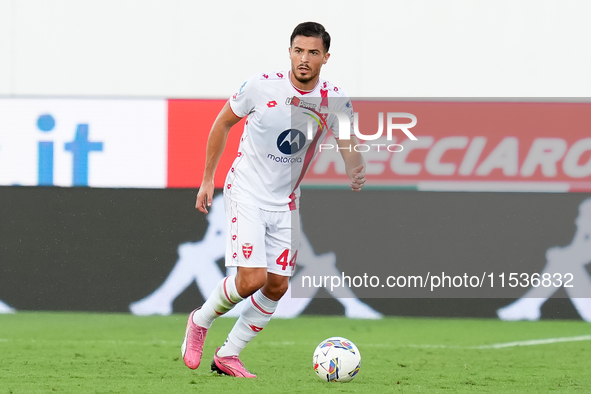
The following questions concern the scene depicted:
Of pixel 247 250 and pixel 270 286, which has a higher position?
pixel 247 250

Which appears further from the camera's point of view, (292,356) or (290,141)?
(292,356)

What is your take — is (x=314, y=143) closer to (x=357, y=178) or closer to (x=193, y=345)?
(x=357, y=178)

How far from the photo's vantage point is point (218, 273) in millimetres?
7938

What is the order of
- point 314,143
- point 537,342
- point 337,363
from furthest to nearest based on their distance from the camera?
point 537,342, point 314,143, point 337,363

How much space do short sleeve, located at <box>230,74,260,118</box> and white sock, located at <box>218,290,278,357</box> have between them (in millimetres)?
981

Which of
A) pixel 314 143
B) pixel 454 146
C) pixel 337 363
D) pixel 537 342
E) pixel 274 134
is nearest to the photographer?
pixel 337 363

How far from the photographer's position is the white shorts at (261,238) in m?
4.35

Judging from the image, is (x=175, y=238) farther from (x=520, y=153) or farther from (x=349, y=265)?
(x=520, y=153)

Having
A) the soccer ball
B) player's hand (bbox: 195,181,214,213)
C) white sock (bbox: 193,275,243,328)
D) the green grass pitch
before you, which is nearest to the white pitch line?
the green grass pitch
